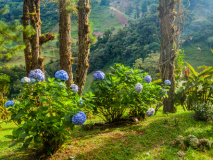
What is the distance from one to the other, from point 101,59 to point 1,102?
35.3m

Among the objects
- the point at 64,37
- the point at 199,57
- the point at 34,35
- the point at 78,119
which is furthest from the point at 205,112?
the point at 199,57

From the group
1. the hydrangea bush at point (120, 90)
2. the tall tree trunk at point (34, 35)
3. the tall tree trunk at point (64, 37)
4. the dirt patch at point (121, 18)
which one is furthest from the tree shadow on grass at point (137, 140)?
the dirt patch at point (121, 18)

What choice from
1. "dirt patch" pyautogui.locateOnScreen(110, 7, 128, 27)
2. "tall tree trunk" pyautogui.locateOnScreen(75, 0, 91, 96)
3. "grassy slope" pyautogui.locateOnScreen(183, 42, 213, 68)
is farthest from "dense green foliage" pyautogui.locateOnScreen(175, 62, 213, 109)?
"dirt patch" pyautogui.locateOnScreen(110, 7, 128, 27)

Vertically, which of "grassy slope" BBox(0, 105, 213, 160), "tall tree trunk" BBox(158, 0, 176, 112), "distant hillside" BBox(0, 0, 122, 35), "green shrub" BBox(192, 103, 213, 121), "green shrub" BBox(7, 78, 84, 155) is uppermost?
"distant hillside" BBox(0, 0, 122, 35)

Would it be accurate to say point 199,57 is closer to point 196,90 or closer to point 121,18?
point 196,90

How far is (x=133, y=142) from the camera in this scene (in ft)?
8.38

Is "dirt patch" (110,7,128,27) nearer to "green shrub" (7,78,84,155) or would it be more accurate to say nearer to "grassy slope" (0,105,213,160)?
"grassy slope" (0,105,213,160)

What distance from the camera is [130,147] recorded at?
2.43 m

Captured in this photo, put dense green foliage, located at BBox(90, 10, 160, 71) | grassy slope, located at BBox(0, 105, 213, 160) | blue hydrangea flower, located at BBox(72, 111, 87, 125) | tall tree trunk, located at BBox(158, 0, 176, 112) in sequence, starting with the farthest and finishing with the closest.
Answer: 1. dense green foliage, located at BBox(90, 10, 160, 71)
2. tall tree trunk, located at BBox(158, 0, 176, 112)
3. grassy slope, located at BBox(0, 105, 213, 160)
4. blue hydrangea flower, located at BBox(72, 111, 87, 125)

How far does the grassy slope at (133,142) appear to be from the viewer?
2.25 metres

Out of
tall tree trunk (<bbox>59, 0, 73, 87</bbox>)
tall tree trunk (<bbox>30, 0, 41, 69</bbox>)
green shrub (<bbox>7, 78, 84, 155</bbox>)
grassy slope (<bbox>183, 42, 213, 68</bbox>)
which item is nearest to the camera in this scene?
green shrub (<bbox>7, 78, 84, 155</bbox>)

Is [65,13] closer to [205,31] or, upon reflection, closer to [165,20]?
[165,20]

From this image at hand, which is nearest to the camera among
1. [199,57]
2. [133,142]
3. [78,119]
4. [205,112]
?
[78,119]

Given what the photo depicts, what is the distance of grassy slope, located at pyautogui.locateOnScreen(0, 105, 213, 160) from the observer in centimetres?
225
